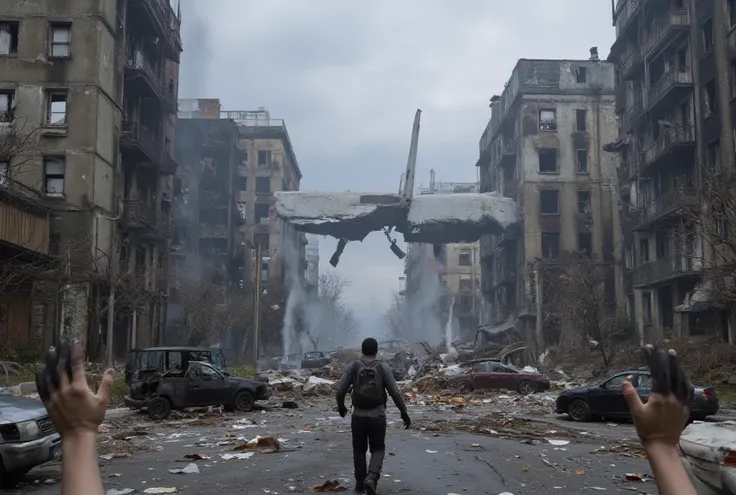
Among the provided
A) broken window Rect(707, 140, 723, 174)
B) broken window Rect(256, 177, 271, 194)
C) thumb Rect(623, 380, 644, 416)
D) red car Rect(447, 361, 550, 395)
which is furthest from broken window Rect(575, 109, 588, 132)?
thumb Rect(623, 380, 644, 416)

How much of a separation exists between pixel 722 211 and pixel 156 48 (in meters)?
35.1

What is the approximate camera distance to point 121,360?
40.3 m

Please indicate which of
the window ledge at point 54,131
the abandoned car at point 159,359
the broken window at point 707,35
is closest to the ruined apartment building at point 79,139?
the window ledge at point 54,131

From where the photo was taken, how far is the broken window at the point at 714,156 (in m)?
34.1

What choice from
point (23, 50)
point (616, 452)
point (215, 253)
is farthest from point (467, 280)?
point (616, 452)

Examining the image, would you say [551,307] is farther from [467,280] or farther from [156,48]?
[467,280]

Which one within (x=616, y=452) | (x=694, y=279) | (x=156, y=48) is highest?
(x=156, y=48)

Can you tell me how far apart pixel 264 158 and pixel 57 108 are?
54192 millimetres

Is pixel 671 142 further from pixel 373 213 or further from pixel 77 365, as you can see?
pixel 77 365

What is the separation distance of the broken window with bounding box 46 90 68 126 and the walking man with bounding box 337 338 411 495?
102 ft

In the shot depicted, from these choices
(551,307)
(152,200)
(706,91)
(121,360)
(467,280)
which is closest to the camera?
(706,91)

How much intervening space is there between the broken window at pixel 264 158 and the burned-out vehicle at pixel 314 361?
40804 millimetres

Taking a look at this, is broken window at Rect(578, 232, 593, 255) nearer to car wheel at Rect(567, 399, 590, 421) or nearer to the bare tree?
the bare tree

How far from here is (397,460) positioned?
39.0 feet
